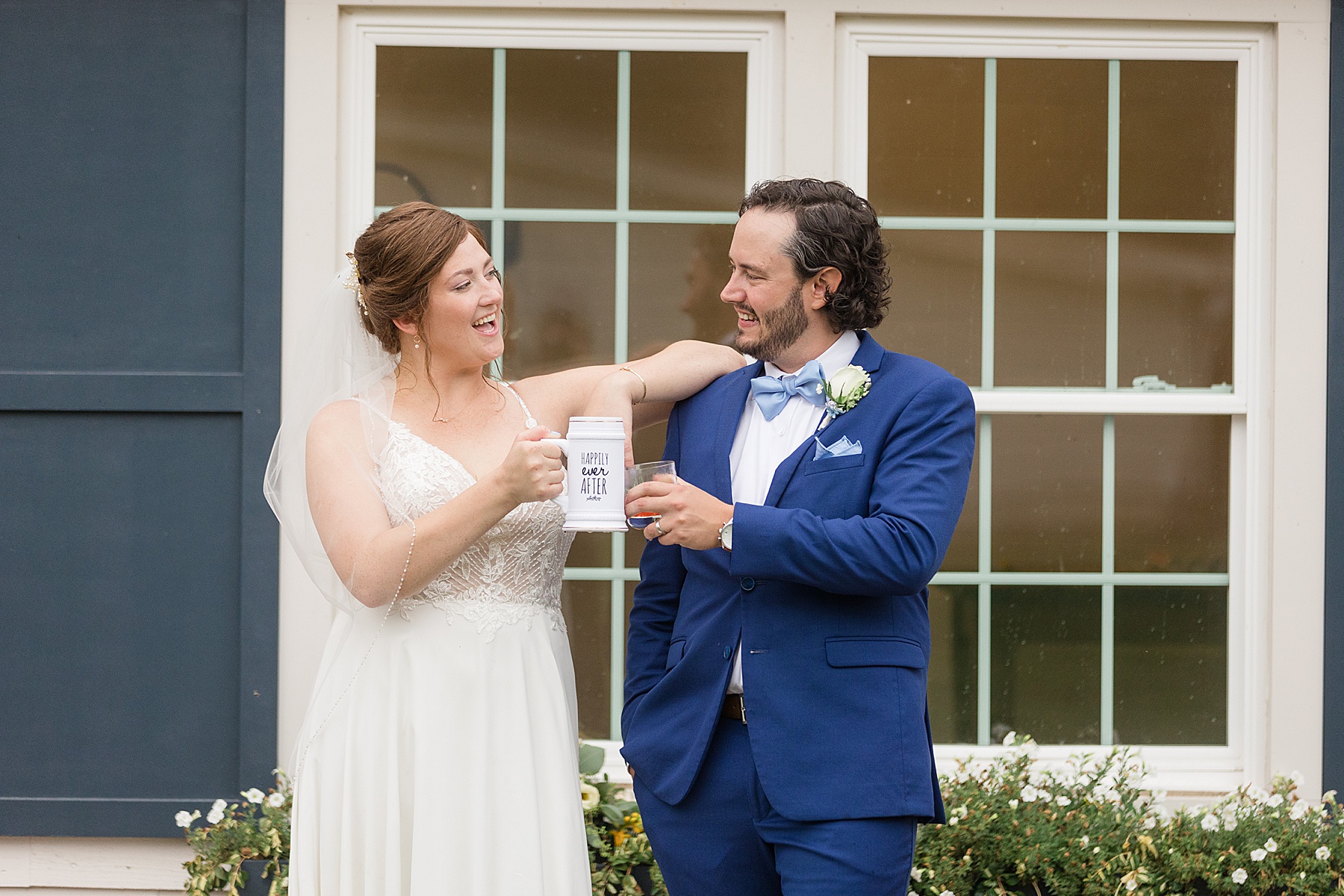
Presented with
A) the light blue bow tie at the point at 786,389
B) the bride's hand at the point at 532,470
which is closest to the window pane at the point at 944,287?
the light blue bow tie at the point at 786,389

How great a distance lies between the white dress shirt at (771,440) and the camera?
208cm

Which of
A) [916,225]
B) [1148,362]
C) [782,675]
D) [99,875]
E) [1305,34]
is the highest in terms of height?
[1305,34]

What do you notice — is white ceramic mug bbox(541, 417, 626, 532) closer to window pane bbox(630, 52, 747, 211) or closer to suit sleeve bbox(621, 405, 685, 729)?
suit sleeve bbox(621, 405, 685, 729)

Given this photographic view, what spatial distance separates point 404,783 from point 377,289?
36.5 inches

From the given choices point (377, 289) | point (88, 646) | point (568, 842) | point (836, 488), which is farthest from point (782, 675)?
point (88, 646)

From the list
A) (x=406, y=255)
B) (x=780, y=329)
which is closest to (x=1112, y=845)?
(x=780, y=329)

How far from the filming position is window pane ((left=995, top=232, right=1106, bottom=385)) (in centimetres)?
340

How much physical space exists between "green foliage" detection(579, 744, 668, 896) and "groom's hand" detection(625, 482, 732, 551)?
132 cm

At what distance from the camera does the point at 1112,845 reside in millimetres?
2932

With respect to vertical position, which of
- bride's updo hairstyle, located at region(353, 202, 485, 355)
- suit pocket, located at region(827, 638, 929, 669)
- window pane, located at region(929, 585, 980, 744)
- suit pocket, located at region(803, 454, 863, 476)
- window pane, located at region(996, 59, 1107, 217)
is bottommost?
window pane, located at region(929, 585, 980, 744)

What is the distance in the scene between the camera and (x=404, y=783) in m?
2.12

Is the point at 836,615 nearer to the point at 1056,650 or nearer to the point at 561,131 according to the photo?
the point at 1056,650

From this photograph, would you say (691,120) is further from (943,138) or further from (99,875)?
(99,875)

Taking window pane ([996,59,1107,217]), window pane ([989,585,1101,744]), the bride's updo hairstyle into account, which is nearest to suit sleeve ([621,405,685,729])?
the bride's updo hairstyle
